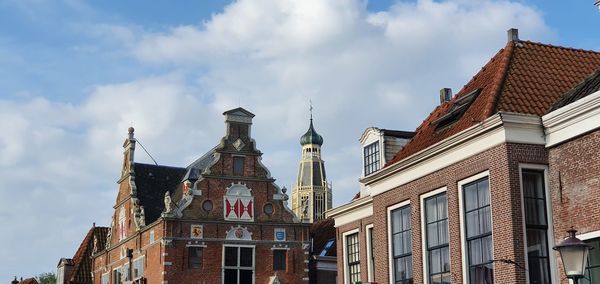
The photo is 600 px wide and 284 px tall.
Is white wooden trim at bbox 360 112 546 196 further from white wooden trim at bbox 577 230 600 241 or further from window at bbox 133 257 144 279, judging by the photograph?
window at bbox 133 257 144 279

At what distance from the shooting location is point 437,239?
2236 cm

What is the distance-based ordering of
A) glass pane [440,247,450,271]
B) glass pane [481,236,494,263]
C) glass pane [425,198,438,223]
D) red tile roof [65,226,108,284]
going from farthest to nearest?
red tile roof [65,226,108,284] < glass pane [425,198,438,223] < glass pane [440,247,450,271] < glass pane [481,236,494,263]

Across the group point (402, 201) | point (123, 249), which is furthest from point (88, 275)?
point (402, 201)

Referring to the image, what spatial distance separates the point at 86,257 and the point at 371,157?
36.3m

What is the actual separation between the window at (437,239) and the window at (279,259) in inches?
912

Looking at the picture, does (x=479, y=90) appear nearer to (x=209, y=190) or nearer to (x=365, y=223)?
(x=365, y=223)

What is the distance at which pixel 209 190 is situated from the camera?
146ft

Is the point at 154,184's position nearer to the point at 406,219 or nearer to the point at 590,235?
the point at 406,219

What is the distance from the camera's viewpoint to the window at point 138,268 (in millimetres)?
45750

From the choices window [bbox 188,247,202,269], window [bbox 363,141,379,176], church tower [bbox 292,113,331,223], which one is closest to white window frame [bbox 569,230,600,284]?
window [bbox 363,141,379,176]

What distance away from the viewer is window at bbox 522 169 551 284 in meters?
19.6

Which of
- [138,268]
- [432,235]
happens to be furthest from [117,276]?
[432,235]

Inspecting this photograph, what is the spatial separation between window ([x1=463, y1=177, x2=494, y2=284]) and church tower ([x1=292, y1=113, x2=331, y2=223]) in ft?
401

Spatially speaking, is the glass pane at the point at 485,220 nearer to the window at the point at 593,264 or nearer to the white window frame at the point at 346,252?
the window at the point at 593,264
